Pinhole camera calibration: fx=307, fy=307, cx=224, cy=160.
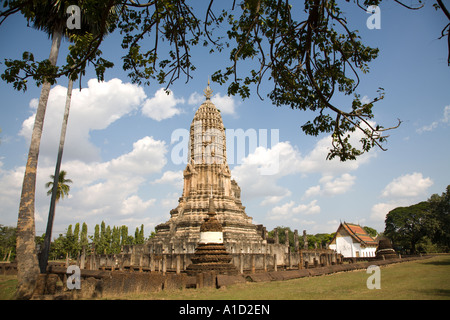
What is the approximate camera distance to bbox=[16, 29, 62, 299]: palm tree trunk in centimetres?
962

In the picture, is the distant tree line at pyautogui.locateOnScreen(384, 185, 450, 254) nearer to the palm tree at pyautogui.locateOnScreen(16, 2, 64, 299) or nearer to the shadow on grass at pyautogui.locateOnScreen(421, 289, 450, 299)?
the shadow on grass at pyautogui.locateOnScreen(421, 289, 450, 299)

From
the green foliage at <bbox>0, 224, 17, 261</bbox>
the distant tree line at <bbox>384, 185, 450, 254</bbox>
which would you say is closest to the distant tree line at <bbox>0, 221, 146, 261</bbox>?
the green foliage at <bbox>0, 224, 17, 261</bbox>

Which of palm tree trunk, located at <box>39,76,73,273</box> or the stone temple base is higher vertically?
palm tree trunk, located at <box>39,76,73,273</box>

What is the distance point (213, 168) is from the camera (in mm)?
30250

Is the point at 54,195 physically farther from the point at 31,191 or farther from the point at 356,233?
the point at 356,233

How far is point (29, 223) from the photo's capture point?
35.0ft

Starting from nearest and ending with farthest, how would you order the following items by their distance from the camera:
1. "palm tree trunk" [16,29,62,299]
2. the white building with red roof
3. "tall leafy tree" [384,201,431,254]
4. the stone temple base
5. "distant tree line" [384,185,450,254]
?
"palm tree trunk" [16,29,62,299] < the stone temple base < "distant tree line" [384,185,450,254] < "tall leafy tree" [384,201,431,254] < the white building with red roof

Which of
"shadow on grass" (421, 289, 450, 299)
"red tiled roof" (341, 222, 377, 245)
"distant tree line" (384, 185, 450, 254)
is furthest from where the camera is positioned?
"red tiled roof" (341, 222, 377, 245)

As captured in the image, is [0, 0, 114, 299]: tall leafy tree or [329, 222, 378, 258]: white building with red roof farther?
[329, 222, 378, 258]: white building with red roof

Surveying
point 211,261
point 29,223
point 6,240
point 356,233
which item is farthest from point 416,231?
point 6,240
